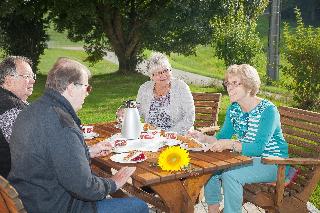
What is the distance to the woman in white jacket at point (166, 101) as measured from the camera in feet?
16.9

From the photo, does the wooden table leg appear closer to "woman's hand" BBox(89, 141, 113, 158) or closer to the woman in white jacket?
"woman's hand" BBox(89, 141, 113, 158)

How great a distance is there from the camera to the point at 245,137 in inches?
167

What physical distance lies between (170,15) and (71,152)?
16549mm

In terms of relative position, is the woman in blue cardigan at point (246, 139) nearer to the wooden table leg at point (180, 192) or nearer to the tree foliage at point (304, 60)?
the wooden table leg at point (180, 192)

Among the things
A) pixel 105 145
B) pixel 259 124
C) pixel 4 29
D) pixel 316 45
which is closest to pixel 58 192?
pixel 105 145

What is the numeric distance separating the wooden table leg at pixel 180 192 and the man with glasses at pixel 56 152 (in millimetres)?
493

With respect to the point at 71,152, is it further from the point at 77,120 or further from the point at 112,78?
the point at 112,78

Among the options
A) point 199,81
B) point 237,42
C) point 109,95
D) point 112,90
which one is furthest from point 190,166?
point 199,81

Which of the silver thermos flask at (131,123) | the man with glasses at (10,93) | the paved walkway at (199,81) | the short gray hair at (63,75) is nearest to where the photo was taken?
the short gray hair at (63,75)

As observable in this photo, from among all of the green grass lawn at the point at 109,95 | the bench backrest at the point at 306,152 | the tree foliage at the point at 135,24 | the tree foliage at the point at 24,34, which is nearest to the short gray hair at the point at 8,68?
the bench backrest at the point at 306,152

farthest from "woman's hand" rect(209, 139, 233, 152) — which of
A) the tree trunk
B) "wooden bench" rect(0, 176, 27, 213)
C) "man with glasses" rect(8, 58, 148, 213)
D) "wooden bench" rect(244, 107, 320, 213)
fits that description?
the tree trunk

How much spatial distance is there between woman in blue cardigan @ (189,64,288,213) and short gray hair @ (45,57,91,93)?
1.31 metres

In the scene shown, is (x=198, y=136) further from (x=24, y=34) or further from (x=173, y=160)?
(x=24, y=34)

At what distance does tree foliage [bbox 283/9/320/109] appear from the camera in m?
10.3
